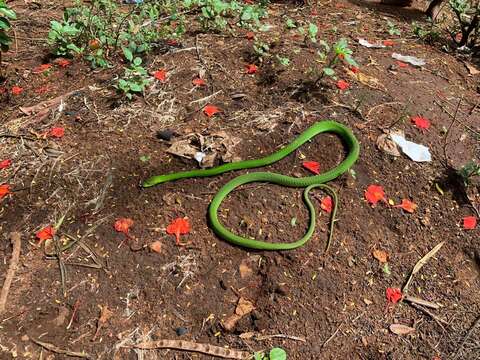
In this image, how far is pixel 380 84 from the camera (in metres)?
4.34

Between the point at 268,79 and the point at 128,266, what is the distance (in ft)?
8.03

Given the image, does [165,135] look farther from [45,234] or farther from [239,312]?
[239,312]

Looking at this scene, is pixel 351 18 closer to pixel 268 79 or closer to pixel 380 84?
pixel 380 84

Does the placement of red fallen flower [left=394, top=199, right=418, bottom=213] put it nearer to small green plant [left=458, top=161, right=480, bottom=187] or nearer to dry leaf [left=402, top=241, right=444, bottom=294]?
dry leaf [left=402, top=241, right=444, bottom=294]

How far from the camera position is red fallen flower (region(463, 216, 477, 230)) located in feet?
10.7

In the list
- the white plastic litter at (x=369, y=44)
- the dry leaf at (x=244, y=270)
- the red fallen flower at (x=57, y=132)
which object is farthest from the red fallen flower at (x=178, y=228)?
the white plastic litter at (x=369, y=44)

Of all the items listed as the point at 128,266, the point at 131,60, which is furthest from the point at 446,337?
the point at 131,60

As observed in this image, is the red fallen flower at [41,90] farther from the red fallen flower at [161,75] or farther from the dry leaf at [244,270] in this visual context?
the dry leaf at [244,270]

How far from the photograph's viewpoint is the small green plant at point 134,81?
3.91 meters

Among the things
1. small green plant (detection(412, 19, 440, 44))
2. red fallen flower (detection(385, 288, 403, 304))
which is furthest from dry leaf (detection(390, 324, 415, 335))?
small green plant (detection(412, 19, 440, 44))

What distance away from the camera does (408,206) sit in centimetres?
333

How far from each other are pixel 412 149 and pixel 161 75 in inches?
104

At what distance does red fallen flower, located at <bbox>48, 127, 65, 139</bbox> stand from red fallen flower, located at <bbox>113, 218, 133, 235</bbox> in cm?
124

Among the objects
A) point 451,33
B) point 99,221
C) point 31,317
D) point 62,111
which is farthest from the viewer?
point 451,33
